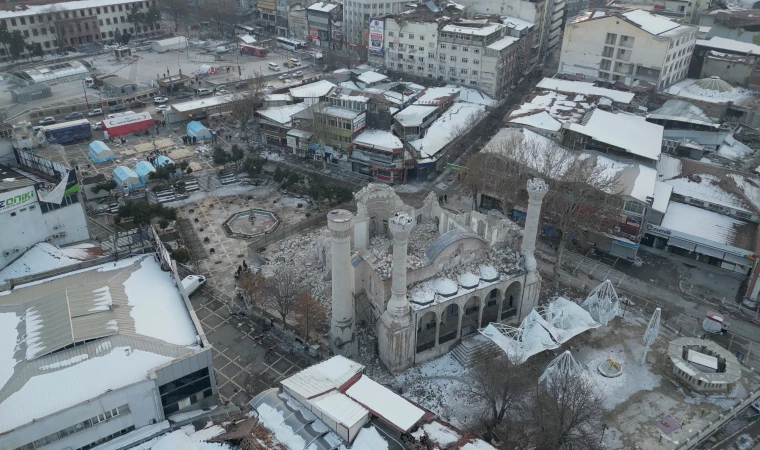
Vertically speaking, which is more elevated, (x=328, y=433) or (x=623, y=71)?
(x=623, y=71)

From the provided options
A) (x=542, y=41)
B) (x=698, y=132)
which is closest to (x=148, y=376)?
(x=698, y=132)

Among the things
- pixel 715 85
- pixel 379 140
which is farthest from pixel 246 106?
pixel 715 85

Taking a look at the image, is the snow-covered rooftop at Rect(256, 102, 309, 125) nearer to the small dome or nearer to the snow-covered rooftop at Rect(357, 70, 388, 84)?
the snow-covered rooftop at Rect(357, 70, 388, 84)

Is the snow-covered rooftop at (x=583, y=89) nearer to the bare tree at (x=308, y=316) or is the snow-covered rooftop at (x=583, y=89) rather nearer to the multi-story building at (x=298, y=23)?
the bare tree at (x=308, y=316)

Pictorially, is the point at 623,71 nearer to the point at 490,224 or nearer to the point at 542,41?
the point at 542,41

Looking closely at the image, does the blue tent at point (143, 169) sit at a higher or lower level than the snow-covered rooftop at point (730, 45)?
lower

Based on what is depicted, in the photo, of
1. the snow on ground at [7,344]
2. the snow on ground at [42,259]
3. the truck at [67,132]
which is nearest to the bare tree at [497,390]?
the snow on ground at [7,344]

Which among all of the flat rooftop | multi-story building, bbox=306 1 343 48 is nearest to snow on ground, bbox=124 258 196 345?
the flat rooftop
